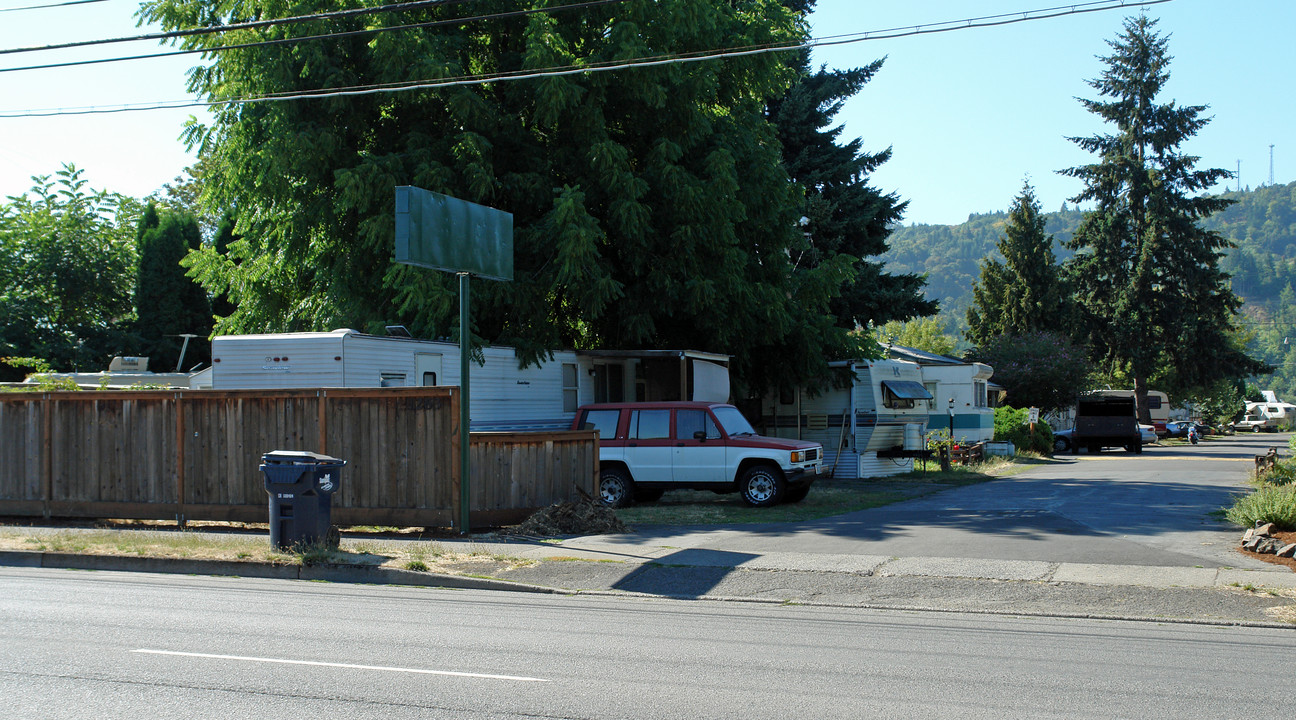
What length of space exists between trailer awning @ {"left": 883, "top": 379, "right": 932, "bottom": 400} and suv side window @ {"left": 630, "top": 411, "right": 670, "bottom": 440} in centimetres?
1029

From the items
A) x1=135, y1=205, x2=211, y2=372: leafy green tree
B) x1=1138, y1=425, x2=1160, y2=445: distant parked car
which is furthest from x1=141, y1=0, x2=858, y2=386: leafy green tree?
x1=1138, y1=425, x2=1160, y2=445: distant parked car

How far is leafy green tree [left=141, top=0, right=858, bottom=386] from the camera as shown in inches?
842

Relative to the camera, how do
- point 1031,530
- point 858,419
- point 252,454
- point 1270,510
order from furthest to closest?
point 858,419, point 252,454, point 1031,530, point 1270,510

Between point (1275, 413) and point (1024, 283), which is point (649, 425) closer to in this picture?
point (1024, 283)

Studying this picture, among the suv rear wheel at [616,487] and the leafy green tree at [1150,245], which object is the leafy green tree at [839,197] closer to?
the suv rear wheel at [616,487]

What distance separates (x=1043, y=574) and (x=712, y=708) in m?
6.54

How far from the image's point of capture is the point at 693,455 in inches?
705

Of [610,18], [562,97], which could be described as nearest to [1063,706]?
[562,97]

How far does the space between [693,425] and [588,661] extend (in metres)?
11.0

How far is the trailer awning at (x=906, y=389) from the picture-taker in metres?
26.8

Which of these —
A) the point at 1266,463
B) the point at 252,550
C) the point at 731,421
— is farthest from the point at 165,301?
the point at 1266,463

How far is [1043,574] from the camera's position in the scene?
1118cm

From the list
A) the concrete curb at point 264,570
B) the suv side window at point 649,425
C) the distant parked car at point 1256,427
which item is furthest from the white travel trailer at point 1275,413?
the concrete curb at point 264,570

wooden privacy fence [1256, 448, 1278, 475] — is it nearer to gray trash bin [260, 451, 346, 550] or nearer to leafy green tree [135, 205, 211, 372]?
gray trash bin [260, 451, 346, 550]
